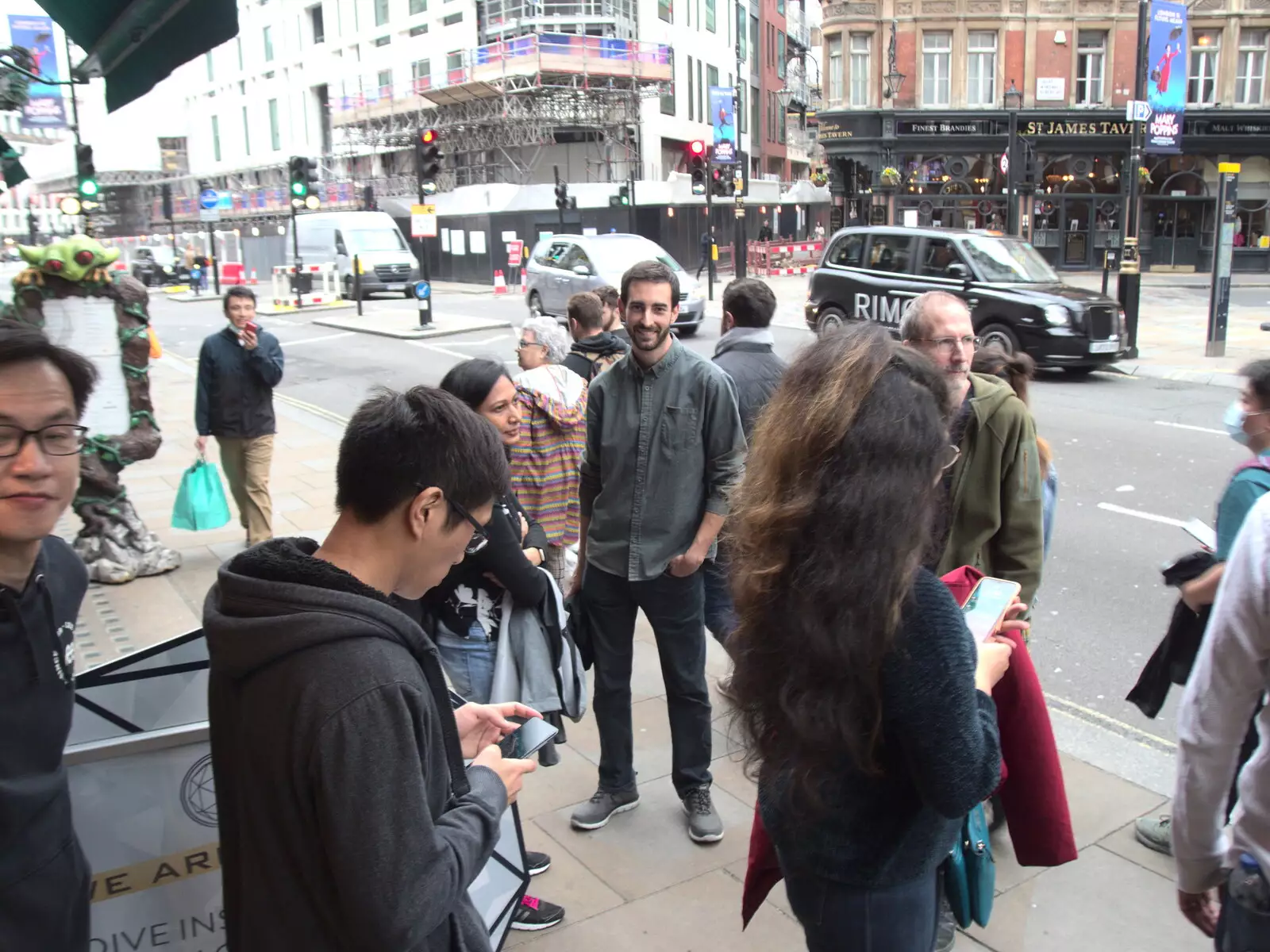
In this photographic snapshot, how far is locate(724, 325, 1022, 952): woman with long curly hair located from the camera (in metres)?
1.68

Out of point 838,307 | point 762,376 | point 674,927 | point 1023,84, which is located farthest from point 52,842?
point 1023,84

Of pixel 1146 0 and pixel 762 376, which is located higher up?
pixel 1146 0

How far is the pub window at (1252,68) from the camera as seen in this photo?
33.3 m

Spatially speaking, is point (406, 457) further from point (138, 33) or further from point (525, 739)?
point (138, 33)

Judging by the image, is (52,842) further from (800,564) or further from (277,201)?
(277,201)

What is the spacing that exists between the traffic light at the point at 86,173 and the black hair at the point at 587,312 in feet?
61.3

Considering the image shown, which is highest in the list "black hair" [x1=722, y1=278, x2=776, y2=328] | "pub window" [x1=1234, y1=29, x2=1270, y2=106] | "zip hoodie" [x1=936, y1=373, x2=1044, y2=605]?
"pub window" [x1=1234, y1=29, x2=1270, y2=106]

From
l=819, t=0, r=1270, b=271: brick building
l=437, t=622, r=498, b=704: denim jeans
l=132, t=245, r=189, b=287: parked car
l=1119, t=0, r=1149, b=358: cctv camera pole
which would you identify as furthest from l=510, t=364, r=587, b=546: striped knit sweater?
l=132, t=245, r=189, b=287: parked car

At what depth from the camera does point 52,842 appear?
199 centimetres

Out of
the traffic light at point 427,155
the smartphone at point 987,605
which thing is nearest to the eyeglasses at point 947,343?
the smartphone at point 987,605

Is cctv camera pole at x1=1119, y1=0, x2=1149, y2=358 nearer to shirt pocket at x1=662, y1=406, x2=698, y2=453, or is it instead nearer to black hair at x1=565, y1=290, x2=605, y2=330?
black hair at x1=565, y1=290, x2=605, y2=330

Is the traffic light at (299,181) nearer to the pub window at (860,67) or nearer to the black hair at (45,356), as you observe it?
the pub window at (860,67)

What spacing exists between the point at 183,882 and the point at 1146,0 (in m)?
17.2

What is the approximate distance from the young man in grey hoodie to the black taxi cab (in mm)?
11738
